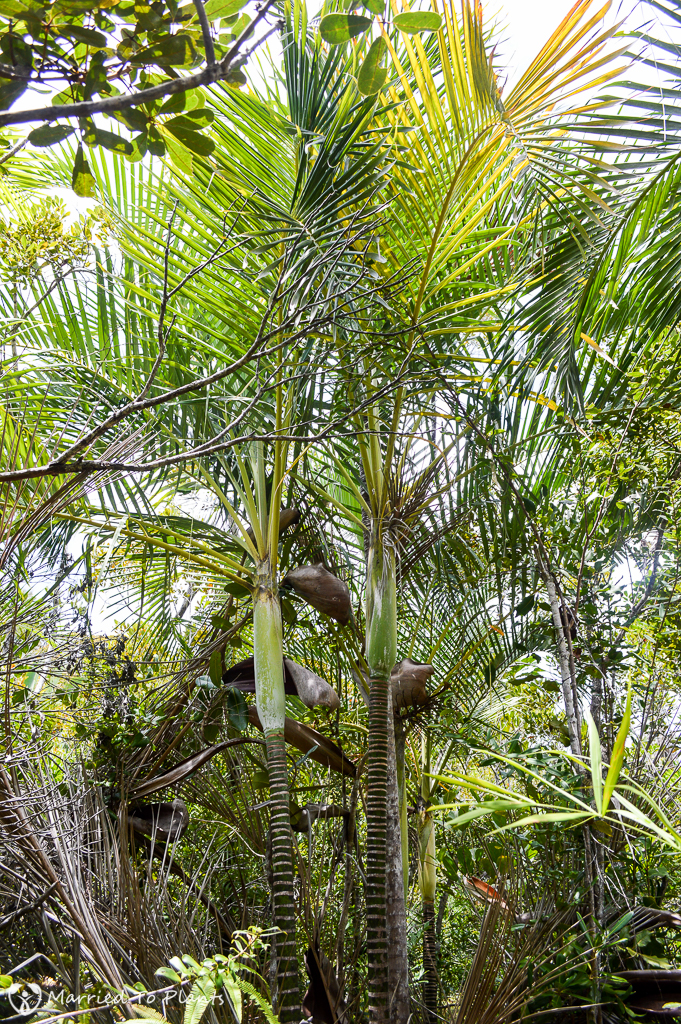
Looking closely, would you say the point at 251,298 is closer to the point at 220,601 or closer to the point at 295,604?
the point at 295,604

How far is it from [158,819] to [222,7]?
2.60m

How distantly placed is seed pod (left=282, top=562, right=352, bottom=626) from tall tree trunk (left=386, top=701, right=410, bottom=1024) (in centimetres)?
41

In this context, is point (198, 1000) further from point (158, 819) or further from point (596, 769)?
point (158, 819)

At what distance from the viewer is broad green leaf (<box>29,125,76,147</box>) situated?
1013mm

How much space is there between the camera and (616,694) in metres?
2.68

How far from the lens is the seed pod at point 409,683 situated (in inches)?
99.7

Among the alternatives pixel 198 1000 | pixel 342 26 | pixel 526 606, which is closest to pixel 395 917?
pixel 526 606

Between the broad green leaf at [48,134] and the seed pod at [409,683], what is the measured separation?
1989mm

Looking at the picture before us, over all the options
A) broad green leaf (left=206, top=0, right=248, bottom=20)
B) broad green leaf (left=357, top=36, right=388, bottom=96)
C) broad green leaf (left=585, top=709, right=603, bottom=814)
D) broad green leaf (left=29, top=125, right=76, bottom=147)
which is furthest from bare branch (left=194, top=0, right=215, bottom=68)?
broad green leaf (left=585, top=709, right=603, bottom=814)

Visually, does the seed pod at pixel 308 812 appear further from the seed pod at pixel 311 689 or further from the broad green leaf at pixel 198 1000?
the broad green leaf at pixel 198 1000

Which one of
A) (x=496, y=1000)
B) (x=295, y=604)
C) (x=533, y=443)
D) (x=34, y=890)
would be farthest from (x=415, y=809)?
(x=34, y=890)

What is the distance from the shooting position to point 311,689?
7.92 ft

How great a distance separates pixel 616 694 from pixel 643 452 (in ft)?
3.23

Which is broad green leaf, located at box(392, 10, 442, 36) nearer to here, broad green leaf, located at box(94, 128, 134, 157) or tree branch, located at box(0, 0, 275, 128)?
tree branch, located at box(0, 0, 275, 128)
